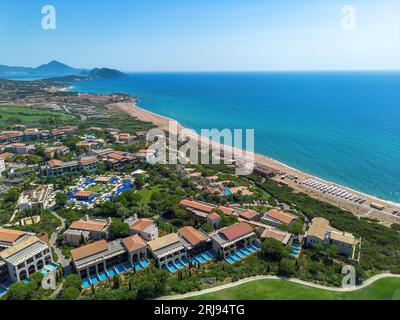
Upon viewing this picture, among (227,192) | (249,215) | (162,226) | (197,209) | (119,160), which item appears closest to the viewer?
(162,226)

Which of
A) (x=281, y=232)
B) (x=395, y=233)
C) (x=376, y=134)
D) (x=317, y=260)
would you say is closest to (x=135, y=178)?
(x=281, y=232)

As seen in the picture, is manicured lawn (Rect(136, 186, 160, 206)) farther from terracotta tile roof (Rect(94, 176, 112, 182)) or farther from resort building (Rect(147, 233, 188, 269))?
resort building (Rect(147, 233, 188, 269))

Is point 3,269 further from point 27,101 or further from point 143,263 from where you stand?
point 27,101

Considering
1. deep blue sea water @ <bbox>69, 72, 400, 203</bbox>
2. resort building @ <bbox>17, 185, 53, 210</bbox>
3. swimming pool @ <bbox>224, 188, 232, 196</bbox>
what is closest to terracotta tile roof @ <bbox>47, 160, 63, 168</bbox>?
resort building @ <bbox>17, 185, 53, 210</bbox>

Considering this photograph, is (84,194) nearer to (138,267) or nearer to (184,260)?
(138,267)

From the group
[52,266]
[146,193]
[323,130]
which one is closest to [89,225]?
[52,266]

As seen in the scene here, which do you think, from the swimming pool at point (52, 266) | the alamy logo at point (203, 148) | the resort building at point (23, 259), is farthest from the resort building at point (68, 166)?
the swimming pool at point (52, 266)

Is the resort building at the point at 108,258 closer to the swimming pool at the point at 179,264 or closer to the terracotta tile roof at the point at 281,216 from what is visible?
the swimming pool at the point at 179,264

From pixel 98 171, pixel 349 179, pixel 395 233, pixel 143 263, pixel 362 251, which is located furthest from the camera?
pixel 349 179
